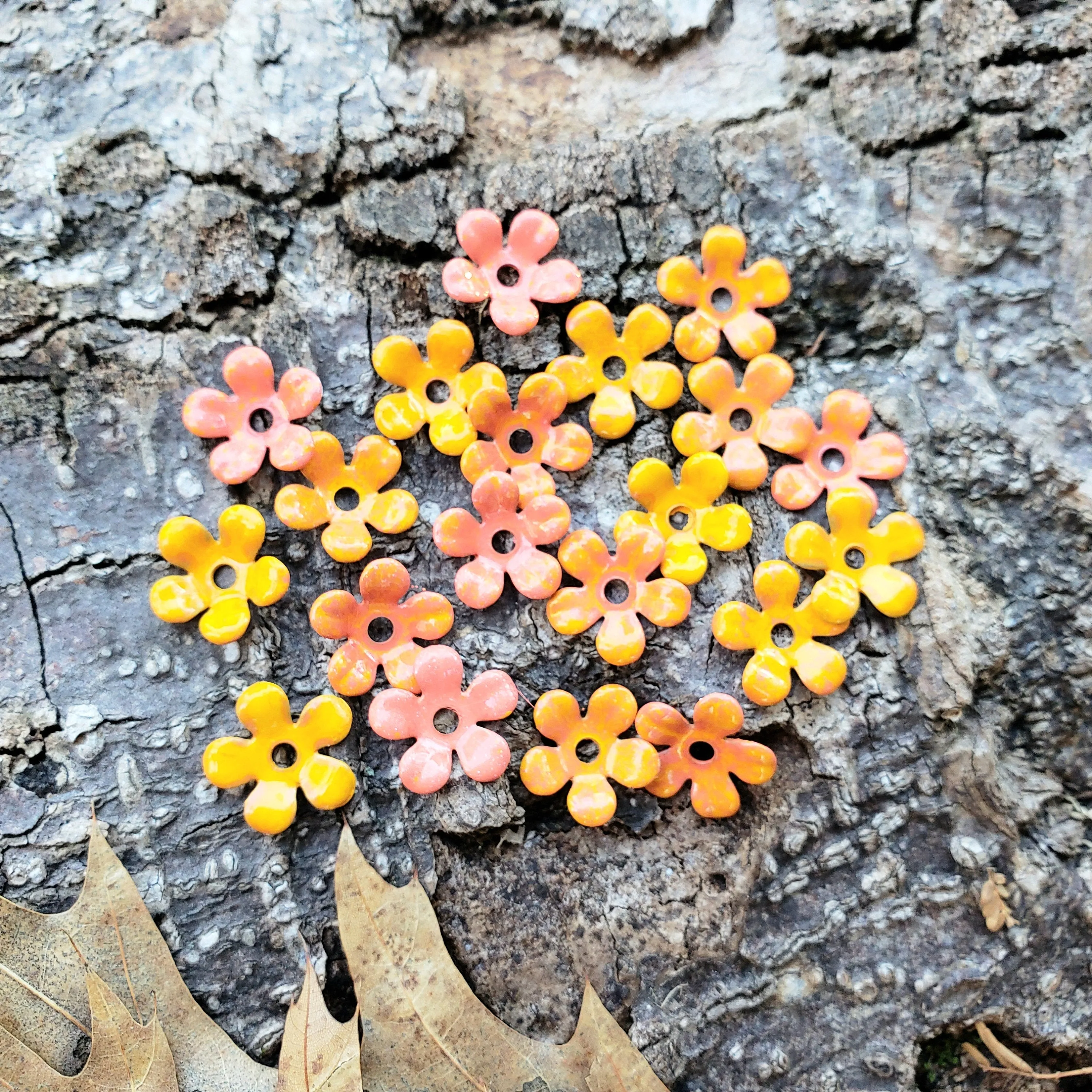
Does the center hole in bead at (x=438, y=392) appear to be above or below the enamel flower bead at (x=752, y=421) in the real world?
above

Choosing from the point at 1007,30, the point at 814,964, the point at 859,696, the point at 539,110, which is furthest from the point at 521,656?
the point at 1007,30

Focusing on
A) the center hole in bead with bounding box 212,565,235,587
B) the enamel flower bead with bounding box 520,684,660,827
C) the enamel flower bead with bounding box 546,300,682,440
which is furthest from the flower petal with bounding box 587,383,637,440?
the center hole in bead with bounding box 212,565,235,587

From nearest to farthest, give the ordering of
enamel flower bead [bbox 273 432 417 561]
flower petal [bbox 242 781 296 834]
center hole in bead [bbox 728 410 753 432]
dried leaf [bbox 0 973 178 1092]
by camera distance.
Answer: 1. dried leaf [bbox 0 973 178 1092]
2. flower petal [bbox 242 781 296 834]
3. enamel flower bead [bbox 273 432 417 561]
4. center hole in bead [bbox 728 410 753 432]

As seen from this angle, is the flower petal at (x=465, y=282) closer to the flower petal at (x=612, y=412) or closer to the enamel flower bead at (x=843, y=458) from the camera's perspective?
the flower petal at (x=612, y=412)

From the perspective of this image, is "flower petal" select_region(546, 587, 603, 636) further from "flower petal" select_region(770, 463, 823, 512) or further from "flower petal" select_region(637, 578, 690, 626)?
"flower petal" select_region(770, 463, 823, 512)

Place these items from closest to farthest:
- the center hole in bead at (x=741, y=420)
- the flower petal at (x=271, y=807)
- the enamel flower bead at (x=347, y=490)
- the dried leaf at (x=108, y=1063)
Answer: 1. the dried leaf at (x=108, y=1063)
2. the flower petal at (x=271, y=807)
3. the enamel flower bead at (x=347, y=490)
4. the center hole in bead at (x=741, y=420)

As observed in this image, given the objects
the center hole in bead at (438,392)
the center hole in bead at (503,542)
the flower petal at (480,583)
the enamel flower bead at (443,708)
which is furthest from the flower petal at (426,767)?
the center hole in bead at (438,392)
